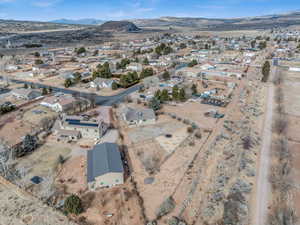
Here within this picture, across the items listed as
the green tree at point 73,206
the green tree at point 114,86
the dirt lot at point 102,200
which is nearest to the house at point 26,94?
the green tree at point 114,86

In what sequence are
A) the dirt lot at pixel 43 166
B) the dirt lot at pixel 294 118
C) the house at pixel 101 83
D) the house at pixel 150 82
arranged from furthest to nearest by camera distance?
the house at pixel 150 82 → the house at pixel 101 83 → the dirt lot at pixel 294 118 → the dirt lot at pixel 43 166

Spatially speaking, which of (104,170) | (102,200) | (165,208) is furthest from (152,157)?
(102,200)

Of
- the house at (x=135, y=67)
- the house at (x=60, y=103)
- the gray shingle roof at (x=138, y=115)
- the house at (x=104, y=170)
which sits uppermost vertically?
the house at (x=135, y=67)

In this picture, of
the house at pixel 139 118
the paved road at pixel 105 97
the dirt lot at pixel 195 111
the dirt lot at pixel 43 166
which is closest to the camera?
the dirt lot at pixel 43 166

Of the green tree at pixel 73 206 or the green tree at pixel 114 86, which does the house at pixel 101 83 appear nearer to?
the green tree at pixel 114 86

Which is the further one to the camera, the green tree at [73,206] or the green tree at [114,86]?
the green tree at [114,86]

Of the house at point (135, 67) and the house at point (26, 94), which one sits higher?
the house at point (135, 67)

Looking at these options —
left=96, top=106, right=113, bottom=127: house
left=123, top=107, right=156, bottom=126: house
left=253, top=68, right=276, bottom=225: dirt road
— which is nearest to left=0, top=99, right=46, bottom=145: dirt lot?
left=96, top=106, right=113, bottom=127: house

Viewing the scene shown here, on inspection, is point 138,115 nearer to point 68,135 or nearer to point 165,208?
point 68,135

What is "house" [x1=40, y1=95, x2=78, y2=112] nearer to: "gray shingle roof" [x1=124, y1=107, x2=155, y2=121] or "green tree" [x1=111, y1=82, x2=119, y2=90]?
"green tree" [x1=111, y1=82, x2=119, y2=90]
